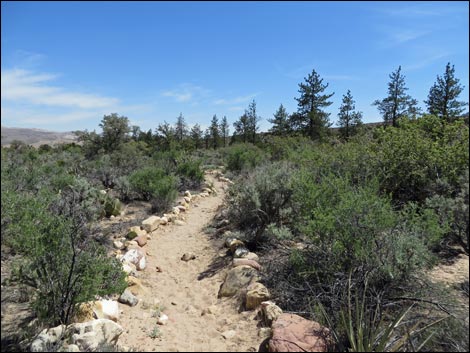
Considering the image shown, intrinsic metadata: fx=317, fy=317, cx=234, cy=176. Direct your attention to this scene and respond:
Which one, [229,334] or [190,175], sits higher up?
[190,175]

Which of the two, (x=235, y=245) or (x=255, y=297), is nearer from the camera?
(x=255, y=297)

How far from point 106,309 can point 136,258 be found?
224 cm

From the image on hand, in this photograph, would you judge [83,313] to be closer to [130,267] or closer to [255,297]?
[130,267]

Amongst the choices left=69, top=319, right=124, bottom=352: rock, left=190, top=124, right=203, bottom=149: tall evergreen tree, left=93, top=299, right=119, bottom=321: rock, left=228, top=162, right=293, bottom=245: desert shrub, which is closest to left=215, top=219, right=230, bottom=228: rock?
left=228, top=162, right=293, bottom=245: desert shrub

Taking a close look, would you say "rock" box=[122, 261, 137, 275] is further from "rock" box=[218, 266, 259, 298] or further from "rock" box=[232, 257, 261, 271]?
"rock" box=[232, 257, 261, 271]

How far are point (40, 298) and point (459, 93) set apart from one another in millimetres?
34402

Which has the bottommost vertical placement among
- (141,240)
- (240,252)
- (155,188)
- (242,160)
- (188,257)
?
(188,257)

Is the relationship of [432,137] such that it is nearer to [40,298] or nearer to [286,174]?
[286,174]

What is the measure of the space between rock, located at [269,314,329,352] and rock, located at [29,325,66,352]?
2172mm

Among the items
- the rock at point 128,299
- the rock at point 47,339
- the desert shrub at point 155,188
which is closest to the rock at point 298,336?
the rock at point 47,339

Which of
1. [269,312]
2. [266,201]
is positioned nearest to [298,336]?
[269,312]

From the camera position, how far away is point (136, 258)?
6488mm

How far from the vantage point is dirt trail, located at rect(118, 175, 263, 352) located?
146 inches

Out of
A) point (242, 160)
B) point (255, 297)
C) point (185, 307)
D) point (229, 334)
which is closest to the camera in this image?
point (229, 334)
